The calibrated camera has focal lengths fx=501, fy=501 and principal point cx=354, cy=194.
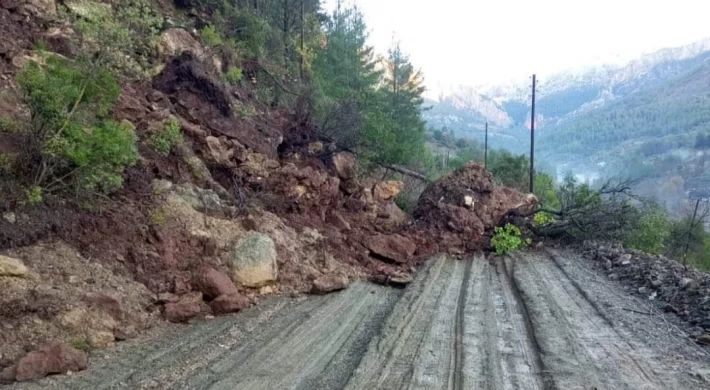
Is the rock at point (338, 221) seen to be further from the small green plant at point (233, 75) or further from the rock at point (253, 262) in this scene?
the small green plant at point (233, 75)

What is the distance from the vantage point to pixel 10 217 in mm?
6543

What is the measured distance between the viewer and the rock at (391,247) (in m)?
11.2

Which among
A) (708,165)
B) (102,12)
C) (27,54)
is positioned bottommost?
(27,54)

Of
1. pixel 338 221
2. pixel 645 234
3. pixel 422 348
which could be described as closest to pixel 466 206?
pixel 338 221

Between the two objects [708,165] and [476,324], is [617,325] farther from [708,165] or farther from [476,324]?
[708,165]

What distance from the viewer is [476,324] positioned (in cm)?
716

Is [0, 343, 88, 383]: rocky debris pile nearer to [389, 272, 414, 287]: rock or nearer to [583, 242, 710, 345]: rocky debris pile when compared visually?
[389, 272, 414, 287]: rock

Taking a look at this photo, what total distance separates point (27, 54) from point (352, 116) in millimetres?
8589

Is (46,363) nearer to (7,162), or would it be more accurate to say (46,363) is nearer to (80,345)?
(80,345)

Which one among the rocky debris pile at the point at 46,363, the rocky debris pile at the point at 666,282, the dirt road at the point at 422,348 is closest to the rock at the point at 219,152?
the dirt road at the point at 422,348

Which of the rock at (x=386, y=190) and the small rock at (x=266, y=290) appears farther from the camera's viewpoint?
the rock at (x=386, y=190)

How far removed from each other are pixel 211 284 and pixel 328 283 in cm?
220

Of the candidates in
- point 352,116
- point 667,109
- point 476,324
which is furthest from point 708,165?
point 476,324

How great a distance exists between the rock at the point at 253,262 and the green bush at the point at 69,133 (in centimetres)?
221
